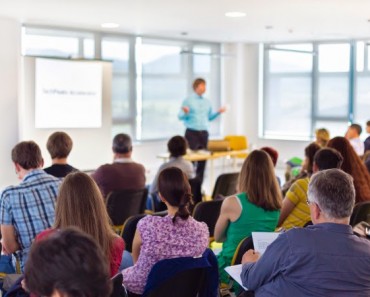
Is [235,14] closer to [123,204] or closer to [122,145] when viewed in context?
[122,145]

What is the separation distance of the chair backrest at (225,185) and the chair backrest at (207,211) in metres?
1.54

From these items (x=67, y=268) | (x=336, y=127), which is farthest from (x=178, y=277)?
(x=336, y=127)

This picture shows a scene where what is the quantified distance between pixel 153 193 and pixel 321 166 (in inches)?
87.0

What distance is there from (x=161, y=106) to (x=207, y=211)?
7766mm

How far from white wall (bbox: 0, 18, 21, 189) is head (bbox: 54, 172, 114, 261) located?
6211mm

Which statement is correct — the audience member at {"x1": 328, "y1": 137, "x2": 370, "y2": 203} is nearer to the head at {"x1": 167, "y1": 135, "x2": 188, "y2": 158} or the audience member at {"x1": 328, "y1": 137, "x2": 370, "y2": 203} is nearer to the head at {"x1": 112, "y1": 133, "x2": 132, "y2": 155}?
the head at {"x1": 167, "y1": 135, "x2": 188, "y2": 158}

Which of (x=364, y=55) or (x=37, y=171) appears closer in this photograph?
(x=37, y=171)

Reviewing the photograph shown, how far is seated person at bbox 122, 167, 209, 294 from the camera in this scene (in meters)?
3.05

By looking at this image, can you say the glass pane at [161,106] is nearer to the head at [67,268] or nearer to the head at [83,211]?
the head at [83,211]

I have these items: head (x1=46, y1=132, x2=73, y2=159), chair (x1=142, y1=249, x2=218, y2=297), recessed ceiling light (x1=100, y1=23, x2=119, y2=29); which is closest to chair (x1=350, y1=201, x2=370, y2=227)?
chair (x1=142, y1=249, x2=218, y2=297)

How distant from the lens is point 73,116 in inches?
372

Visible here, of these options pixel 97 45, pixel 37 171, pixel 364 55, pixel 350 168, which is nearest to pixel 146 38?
pixel 97 45

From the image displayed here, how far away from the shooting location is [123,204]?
5.27 meters

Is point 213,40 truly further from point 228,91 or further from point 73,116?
point 73,116
